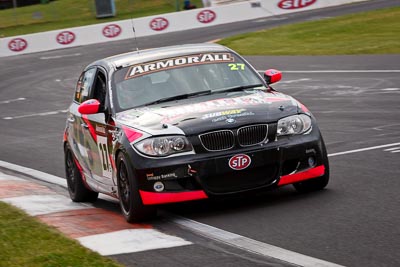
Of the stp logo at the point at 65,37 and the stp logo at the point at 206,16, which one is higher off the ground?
the stp logo at the point at 206,16

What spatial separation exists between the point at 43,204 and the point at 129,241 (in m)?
2.66

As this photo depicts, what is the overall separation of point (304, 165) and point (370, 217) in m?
1.22

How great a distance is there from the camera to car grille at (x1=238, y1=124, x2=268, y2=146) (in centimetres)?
898

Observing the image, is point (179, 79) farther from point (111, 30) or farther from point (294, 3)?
point (294, 3)

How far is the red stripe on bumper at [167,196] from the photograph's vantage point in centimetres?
898

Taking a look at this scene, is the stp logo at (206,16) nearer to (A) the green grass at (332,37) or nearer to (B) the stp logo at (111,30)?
(B) the stp logo at (111,30)

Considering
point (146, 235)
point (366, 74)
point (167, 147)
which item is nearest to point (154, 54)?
point (167, 147)

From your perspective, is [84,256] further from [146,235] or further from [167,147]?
[167,147]

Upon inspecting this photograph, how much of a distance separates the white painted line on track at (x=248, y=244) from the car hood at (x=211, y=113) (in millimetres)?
800

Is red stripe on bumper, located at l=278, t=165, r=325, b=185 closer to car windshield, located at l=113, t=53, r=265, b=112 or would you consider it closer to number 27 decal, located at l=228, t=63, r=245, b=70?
car windshield, located at l=113, t=53, r=265, b=112

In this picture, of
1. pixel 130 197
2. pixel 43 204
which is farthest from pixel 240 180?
pixel 43 204

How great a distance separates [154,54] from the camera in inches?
420

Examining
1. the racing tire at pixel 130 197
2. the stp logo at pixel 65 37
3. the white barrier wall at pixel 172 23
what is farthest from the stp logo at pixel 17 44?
the racing tire at pixel 130 197

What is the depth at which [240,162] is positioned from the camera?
892 centimetres
